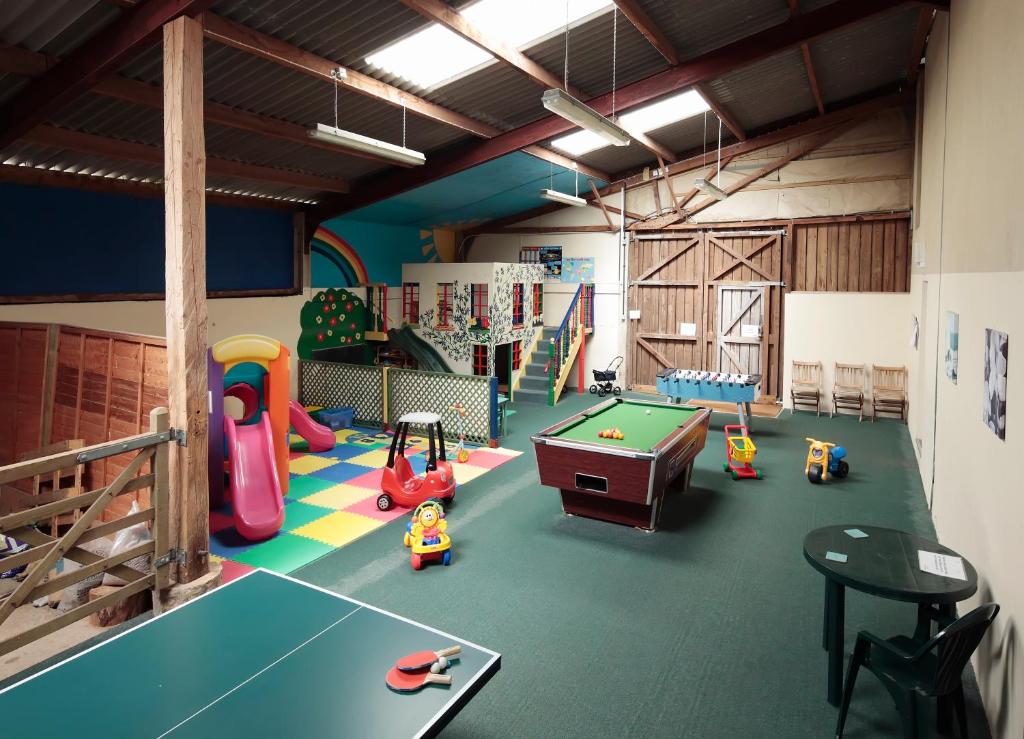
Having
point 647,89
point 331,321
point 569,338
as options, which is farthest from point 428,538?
point 569,338

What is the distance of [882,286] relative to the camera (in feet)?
39.7

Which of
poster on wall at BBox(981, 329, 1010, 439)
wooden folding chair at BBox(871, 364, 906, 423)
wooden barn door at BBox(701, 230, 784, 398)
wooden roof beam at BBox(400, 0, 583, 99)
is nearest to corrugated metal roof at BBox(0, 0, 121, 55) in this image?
wooden roof beam at BBox(400, 0, 583, 99)

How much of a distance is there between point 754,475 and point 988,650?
178 inches

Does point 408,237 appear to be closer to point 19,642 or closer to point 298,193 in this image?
point 298,193

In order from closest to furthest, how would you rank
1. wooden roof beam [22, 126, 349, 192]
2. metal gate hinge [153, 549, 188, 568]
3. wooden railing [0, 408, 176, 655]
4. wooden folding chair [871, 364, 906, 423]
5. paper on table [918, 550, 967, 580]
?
paper on table [918, 550, 967, 580] → wooden railing [0, 408, 176, 655] → metal gate hinge [153, 549, 188, 568] → wooden roof beam [22, 126, 349, 192] → wooden folding chair [871, 364, 906, 423]

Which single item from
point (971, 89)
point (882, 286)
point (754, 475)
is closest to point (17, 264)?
point (754, 475)

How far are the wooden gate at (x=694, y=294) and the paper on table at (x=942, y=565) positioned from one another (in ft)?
32.4

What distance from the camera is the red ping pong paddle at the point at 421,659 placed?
2.76 meters

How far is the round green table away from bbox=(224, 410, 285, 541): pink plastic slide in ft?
15.2

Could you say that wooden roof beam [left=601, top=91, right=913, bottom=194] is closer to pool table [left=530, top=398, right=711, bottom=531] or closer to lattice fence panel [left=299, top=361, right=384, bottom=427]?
lattice fence panel [left=299, top=361, right=384, bottom=427]

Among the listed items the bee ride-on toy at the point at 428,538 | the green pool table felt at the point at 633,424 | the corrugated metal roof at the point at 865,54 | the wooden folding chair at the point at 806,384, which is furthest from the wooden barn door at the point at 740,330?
the bee ride-on toy at the point at 428,538

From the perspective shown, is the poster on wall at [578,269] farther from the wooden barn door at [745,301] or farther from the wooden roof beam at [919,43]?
the wooden roof beam at [919,43]

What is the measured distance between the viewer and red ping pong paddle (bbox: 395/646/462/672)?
9.06ft

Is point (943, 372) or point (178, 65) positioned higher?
point (178, 65)
